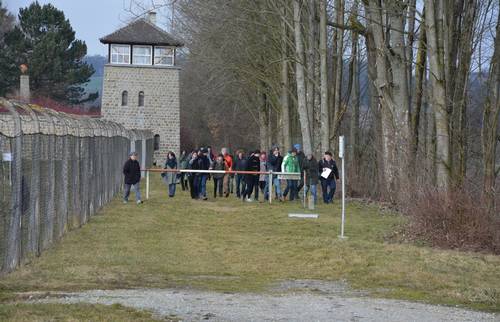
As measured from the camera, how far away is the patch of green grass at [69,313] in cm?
1027

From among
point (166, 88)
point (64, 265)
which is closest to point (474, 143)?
point (64, 265)

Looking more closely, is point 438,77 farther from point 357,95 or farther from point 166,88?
point 166,88

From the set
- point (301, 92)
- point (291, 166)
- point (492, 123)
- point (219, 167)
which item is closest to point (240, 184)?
point (219, 167)

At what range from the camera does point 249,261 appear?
1811 centimetres

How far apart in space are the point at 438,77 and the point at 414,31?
39.1ft

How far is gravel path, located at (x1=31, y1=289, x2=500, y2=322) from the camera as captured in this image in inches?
455

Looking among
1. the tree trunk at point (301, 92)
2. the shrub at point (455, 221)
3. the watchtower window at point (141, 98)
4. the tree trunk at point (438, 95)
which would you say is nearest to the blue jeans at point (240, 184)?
the tree trunk at point (301, 92)

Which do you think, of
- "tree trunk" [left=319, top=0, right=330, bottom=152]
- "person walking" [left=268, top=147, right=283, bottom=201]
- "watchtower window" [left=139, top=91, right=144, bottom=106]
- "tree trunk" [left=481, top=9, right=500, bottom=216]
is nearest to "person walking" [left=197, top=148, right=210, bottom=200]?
"person walking" [left=268, top=147, right=283, bottom=201]

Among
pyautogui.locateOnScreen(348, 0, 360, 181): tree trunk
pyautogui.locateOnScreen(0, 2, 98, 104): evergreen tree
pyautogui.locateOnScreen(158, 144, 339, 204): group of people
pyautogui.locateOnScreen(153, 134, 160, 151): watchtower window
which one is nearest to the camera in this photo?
pyautogui.locateOnScreen(158, 144, 339, 204): group of people

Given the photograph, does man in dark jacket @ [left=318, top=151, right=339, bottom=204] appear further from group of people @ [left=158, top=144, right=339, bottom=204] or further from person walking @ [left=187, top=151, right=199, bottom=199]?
person walking @ [left=187, top=151, right=199, bottom=199]

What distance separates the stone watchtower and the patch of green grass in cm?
6181

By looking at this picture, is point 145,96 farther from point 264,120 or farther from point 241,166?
point 241,166

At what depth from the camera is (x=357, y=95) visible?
49.6 metres

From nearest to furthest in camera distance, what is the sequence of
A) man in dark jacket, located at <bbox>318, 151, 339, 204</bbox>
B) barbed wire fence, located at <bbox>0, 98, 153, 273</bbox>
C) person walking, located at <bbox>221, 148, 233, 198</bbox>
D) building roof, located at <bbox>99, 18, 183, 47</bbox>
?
barbed wire fence, located at <bbox>0, 98, 153, 273</bbox>, man in dark jacket, located at <bbox>318, 151, 339, 204</bbox>, person walking, located at <bbox>221, 148, 233, 198</bbox>, building roof, located at <bbox>99, 18, 183, 47</bbox>
